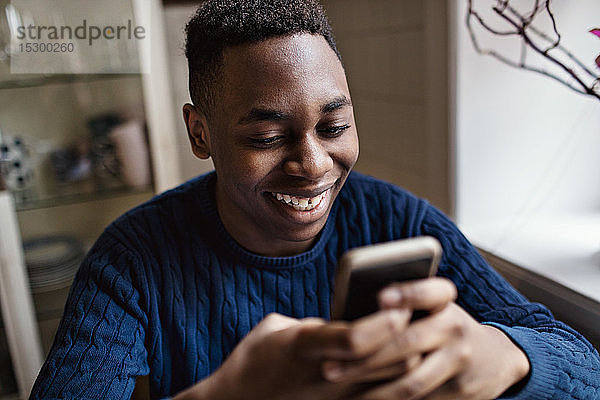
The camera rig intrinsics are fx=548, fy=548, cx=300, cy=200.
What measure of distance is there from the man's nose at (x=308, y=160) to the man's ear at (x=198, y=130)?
157 millimetres

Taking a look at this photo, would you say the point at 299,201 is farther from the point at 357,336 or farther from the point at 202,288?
the point at 357,336

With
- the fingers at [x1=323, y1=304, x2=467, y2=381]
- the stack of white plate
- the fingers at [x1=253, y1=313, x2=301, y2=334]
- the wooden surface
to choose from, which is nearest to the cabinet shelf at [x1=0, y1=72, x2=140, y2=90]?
the stack of white plate

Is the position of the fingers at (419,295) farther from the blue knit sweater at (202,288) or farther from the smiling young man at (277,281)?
the blue knit sweater at (202,288)

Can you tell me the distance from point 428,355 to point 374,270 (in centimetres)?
9

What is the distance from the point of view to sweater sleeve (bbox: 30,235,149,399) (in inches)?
27.3

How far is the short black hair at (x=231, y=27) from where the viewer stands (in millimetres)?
675

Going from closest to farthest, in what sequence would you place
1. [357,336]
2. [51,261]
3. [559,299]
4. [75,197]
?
[357,336]
[559,299]
[51,261]
[75,197]

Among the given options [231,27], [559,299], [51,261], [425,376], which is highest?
[231,27]

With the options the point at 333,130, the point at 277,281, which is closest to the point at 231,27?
the point at 333,130

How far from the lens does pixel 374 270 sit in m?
0.42

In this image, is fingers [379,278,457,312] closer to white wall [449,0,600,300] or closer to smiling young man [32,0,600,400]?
smiling young man [32,0,600,400]

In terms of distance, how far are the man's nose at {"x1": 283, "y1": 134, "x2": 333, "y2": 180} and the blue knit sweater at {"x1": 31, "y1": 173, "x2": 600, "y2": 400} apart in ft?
0.67

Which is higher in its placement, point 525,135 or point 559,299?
point 525,135

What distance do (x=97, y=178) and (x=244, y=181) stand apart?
1273 mm
